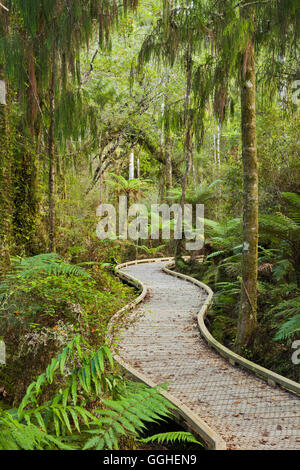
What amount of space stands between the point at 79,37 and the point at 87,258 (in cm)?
448

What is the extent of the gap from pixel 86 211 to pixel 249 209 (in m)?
6.58

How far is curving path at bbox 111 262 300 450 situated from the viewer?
316cm

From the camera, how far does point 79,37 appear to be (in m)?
4.55

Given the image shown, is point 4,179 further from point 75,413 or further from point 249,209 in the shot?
point 75,413

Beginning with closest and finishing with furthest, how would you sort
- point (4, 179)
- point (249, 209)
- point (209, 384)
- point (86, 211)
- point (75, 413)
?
point (75, 413) → point (209, 384) → point (249, 209) → point (4, 179) → point (86, 211)

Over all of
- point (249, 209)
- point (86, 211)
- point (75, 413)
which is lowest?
point (75, 413)

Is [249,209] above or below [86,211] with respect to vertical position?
above

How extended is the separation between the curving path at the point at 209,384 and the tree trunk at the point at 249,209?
663mm

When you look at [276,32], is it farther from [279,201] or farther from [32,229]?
[32,229]

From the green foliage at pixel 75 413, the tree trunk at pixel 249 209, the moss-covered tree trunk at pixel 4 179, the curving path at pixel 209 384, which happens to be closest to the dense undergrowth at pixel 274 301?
the tree trunk at pixel 249 209

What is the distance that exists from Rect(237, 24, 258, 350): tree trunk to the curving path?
66 cm

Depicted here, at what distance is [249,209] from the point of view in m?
5.18

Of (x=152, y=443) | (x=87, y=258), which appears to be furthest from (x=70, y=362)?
(x=87, y=258)

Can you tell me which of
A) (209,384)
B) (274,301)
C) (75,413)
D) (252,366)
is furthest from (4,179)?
(274,301)
